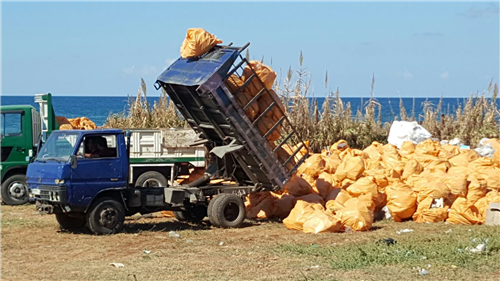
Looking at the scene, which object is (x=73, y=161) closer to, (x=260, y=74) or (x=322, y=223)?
(x=260, y=74)

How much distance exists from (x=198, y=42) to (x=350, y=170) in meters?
4.21

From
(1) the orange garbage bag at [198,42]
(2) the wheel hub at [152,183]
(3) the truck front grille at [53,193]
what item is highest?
(1) the orange garbage bag at [198,42]

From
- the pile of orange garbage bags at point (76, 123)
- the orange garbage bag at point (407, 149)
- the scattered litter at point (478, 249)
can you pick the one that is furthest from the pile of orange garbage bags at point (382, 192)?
the pile of orange garbage bags at point (76, 123)

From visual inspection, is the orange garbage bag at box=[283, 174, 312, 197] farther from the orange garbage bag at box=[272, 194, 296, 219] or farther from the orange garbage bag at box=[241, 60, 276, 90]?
the orange garbage bag at box=[241, 60, 276, 90]

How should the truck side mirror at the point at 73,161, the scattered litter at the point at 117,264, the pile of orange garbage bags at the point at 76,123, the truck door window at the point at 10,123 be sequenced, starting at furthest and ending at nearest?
the pile of orange garbage bags at the point at 76,123 < the truck door window at the point at 10,123 < the truck side mirror at the point at 73,161 < the scattered litter at the point at 117,264

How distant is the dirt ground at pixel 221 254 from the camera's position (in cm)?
906

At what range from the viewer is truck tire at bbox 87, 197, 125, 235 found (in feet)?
41.1

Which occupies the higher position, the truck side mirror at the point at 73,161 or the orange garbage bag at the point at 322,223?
the truck side mirror at the point at 73,161

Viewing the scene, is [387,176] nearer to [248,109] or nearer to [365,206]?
[365,206]

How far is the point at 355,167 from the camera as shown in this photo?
1479cm

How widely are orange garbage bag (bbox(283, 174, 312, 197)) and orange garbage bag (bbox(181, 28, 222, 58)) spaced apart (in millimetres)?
3294

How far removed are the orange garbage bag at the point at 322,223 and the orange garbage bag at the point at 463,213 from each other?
2291 millimetres

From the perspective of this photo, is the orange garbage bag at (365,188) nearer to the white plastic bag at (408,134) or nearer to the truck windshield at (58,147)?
the truck windshield at (58,147)

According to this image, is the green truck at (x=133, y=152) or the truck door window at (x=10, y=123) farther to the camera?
the truck door window at (x=10, y=123)
